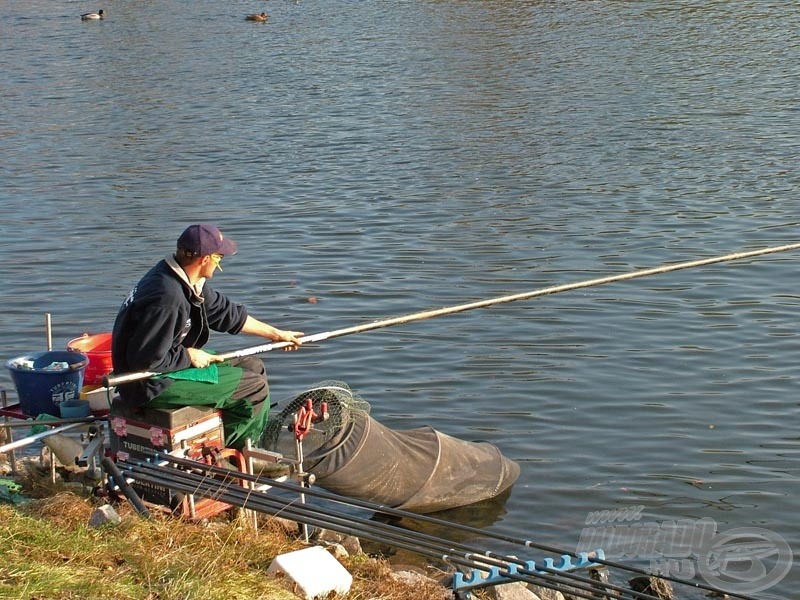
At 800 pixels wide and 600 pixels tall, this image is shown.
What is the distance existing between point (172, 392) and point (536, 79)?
1693 centimetres

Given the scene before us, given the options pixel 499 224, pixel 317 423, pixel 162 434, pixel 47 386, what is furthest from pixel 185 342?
pixel 499 224

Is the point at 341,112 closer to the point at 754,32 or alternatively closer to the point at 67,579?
the point at 754,32

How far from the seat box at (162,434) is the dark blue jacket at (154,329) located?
0.43 ft

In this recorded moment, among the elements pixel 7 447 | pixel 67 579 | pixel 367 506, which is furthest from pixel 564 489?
pixel 67 579

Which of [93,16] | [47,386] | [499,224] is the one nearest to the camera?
[47,386]

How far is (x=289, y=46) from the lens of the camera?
1121 inches

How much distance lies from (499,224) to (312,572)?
27.6 ft

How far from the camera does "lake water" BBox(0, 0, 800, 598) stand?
27.0 ft

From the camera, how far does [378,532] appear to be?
537 cm

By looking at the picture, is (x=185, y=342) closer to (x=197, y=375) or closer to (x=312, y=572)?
(x=197, y=375)

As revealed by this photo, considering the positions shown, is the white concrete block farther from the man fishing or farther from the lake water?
the lake water

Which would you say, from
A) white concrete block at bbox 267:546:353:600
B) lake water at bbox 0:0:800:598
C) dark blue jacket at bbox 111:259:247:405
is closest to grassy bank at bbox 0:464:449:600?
white concrete block at bbox 267:546:353:600

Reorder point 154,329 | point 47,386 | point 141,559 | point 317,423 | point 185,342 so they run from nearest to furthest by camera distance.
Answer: point 141,559
point 154,329
point 185,342
point 47,386
point 317,423

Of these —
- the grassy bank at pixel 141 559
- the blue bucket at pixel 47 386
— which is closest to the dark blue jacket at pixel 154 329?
the grassy bank at pixel 141 559
